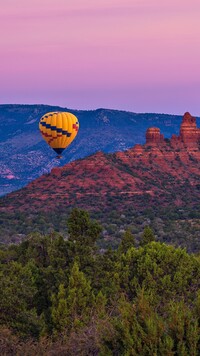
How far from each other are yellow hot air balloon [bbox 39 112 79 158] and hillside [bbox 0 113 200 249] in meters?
23.2

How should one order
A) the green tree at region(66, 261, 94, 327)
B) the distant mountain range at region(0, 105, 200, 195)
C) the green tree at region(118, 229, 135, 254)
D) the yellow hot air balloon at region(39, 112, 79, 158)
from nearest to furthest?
1. the green tree at region(66, 261, 94, 327)
2. the green tree at region(118, 229, 135, 254)
3. the yellow hot air balloon at region(39, 112, 79, 158)
4. the distant mountain range at region(0, 105, 200, 195)

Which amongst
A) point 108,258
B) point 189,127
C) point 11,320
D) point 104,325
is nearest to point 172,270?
Answer: point 108,258

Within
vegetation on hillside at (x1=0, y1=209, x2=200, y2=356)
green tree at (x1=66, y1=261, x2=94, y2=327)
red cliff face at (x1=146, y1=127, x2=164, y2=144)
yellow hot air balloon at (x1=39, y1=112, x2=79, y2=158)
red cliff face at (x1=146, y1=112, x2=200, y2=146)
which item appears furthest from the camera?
red cliff face at (x1=146, y1=112, x2=200, y2=146)

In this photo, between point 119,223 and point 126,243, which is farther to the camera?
point 119,223

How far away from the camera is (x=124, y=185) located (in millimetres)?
94750

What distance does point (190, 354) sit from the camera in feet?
58.1

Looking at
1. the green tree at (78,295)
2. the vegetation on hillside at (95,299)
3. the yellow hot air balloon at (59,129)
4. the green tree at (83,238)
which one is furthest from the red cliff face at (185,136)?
the green tree at (78,295)

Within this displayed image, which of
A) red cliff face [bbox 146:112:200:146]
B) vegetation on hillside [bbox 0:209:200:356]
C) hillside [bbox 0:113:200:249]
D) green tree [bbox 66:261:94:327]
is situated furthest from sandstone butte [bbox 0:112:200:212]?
green tree [bbox 66:261:94:327]

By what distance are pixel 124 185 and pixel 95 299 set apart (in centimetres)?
6580

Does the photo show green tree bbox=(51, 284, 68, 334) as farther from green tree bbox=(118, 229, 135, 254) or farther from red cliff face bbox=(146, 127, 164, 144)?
red cliff face bbox=(146, 127, 164, 144)

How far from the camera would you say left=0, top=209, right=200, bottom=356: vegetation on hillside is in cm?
1802

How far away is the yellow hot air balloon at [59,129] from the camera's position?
62.0m

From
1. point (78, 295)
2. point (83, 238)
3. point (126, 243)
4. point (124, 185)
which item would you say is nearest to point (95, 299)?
point (78, 295)

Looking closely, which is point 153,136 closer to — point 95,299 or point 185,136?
point 185,136
